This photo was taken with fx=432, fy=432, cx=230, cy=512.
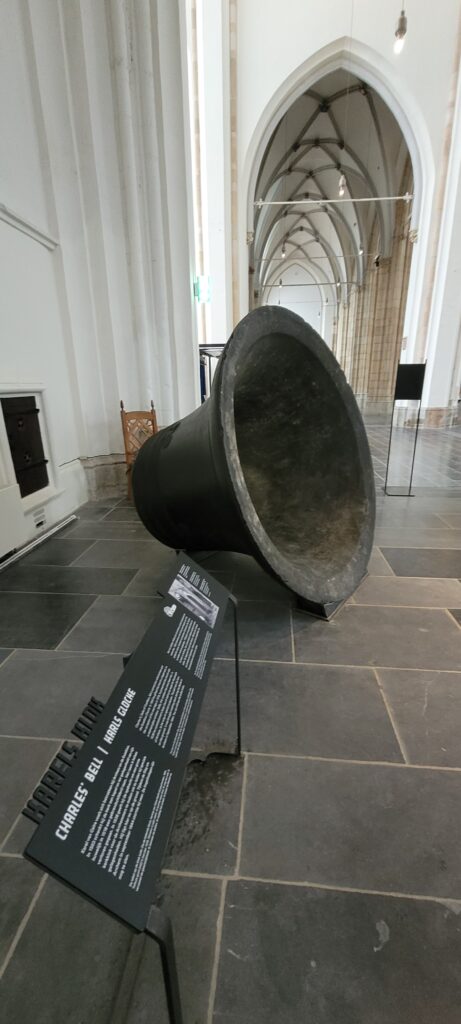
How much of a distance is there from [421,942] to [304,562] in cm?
152

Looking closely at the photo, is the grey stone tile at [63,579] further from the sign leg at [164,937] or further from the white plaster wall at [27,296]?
the sign leg at [164,937]

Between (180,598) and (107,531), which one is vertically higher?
(180,598)

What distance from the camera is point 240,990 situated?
0.89 metres

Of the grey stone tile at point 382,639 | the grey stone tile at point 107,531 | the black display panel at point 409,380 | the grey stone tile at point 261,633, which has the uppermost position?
the black display panel at point 409,380

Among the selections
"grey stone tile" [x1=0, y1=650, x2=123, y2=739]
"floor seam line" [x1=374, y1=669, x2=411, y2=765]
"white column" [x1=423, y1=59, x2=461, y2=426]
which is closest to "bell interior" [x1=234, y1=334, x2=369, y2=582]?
"floor seam line" [x1=374, y1=669, x2=411, y2=765]

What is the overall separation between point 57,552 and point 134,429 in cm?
166

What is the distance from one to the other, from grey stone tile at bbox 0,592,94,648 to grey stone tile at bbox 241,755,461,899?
1258 millimetres

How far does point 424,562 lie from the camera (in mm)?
2934

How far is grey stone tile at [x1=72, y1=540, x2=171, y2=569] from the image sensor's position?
3014 millimetres

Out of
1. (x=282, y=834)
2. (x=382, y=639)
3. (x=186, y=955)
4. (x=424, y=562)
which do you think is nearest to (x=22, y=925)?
(x=186, y=955)

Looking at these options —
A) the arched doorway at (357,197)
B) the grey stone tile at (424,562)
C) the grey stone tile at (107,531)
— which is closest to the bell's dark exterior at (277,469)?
the grey stone tile at (424,562)

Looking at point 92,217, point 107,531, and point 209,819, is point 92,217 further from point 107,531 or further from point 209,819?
point 209,819

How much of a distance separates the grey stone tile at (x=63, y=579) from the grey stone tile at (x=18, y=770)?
114cm

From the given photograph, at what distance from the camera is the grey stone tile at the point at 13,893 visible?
998 mm
